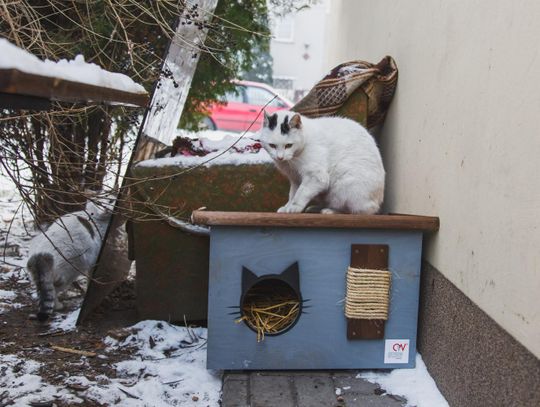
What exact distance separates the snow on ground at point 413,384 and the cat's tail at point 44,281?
1.96m

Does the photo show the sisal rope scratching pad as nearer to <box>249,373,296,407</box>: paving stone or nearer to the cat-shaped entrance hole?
the cat-shaped entrance hole

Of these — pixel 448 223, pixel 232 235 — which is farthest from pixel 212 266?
pixel 448 223

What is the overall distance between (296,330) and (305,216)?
0.54 m

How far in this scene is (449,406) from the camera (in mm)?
2234

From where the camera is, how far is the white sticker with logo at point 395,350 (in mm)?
2588

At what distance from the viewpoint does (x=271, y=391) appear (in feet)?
8.00

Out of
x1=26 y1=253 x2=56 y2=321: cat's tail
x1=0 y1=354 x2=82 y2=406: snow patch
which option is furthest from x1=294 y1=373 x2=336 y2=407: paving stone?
x1=26 y1=253 x2=56 y2=321: cat's tail

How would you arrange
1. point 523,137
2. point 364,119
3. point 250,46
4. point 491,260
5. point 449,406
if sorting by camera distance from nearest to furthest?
1. point 523,137
2. point 491,260
3. point 449,406
4. point 364,119
5. point 250,46

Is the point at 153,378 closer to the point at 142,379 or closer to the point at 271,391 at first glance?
the point at 142,379

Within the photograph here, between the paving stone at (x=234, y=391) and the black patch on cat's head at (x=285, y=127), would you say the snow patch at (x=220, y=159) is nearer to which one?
the black patch on cat's head at (x=285, y=127)

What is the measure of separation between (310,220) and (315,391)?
2.44ft

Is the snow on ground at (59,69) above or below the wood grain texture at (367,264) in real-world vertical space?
above

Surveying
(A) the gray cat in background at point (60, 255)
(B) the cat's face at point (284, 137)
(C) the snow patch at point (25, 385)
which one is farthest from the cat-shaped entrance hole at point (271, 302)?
(A) the gray cat in background at point (60, 255)

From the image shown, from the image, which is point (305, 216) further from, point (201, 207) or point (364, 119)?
point (364, 119)
